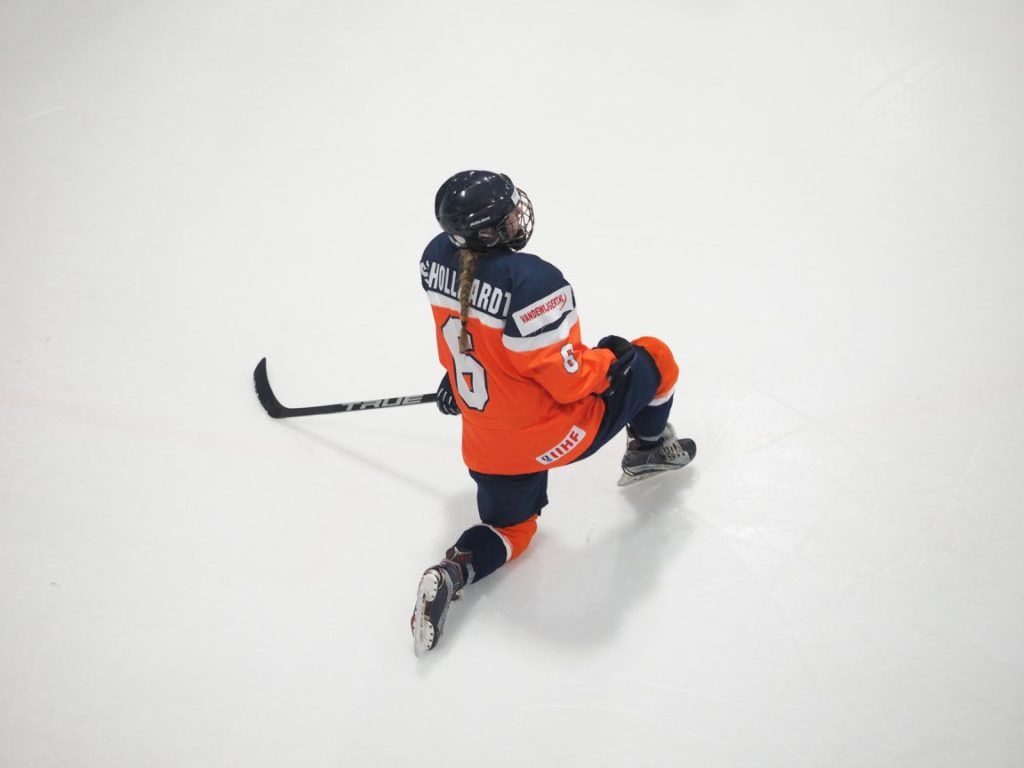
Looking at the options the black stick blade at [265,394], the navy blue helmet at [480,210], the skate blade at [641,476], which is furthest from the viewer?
the black stick blade at [265,394]

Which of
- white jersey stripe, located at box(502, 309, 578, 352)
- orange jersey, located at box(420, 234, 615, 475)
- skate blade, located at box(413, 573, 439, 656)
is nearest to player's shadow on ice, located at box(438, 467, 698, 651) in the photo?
skate blade, located at box(413, 573, 439, 656)

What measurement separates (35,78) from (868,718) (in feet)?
13.5

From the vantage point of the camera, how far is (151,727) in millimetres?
1852

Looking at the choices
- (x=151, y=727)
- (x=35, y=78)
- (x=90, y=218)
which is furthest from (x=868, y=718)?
(x=35, y=78)

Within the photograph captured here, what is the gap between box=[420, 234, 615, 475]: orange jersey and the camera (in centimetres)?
161

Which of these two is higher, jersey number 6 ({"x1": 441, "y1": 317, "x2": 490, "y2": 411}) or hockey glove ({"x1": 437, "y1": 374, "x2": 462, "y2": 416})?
jersey number 6 ({"x1": 441, "y1": 317, "x2": 490, "y2": 411})

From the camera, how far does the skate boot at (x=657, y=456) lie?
7.01 feet

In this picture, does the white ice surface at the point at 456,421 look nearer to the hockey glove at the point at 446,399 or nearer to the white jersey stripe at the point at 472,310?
the hockey glove at the point at 446,399

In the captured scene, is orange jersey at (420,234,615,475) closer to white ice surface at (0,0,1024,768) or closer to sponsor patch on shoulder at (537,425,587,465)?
sponsor patch on shoulder at (537,425,587,465)

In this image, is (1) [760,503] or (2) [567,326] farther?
(1) [760,503]

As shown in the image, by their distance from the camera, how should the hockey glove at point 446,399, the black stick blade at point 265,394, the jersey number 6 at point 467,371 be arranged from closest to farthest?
the jersey number 6 at point 467,371, the hockey glove at point 446,399, the black stick blade at point 265,394

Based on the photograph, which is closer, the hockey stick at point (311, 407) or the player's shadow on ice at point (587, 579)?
the player's shadow on ice at point (587, 579)

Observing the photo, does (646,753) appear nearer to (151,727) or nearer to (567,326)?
(567,326)

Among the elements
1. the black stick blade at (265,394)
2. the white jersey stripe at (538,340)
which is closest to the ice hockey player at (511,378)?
the white jersey stripe at (538,340)
